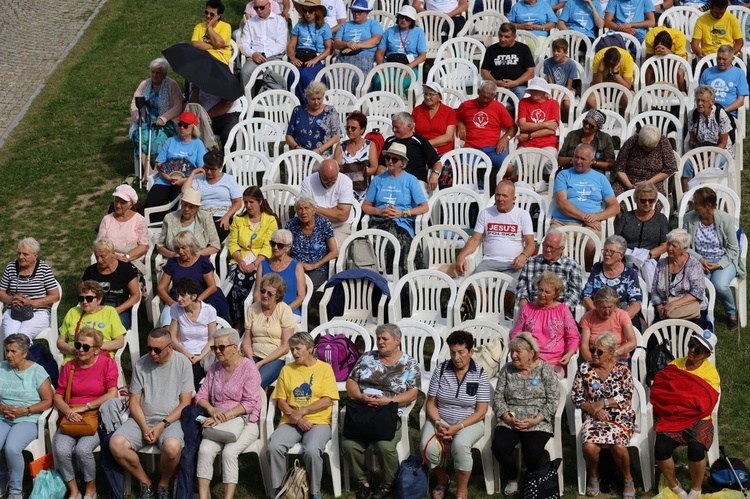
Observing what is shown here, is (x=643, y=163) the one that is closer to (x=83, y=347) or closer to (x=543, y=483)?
(x=543, y=483)

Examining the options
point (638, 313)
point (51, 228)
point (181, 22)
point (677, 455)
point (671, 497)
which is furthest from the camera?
point (181, 22)

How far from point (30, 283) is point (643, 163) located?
18.7 feet

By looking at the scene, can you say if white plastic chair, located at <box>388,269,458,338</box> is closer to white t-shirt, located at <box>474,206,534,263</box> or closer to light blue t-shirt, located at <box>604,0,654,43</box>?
white t-shirt, located at <box>474,206,534,263</box>

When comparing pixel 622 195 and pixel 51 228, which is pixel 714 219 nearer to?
pixel 622 195

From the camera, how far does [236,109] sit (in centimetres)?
1480

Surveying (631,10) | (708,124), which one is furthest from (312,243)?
(631,10)

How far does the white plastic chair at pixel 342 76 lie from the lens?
594 inches

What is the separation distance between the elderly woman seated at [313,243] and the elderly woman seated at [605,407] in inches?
115

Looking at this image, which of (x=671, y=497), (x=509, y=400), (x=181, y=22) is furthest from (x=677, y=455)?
(x=181, y=22)

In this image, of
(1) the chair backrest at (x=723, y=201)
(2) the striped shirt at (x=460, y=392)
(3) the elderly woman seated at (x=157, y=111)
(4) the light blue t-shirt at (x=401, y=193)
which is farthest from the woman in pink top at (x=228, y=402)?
(3) the elderly woman seated at (x=157, y=111)

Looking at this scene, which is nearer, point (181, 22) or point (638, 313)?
point (638, 313)

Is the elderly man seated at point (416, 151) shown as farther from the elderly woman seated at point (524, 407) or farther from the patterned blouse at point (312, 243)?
the elderly woman seated at point (524, 407)

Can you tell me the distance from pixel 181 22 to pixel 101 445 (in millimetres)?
10164

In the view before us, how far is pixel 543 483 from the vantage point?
9.52 metres
